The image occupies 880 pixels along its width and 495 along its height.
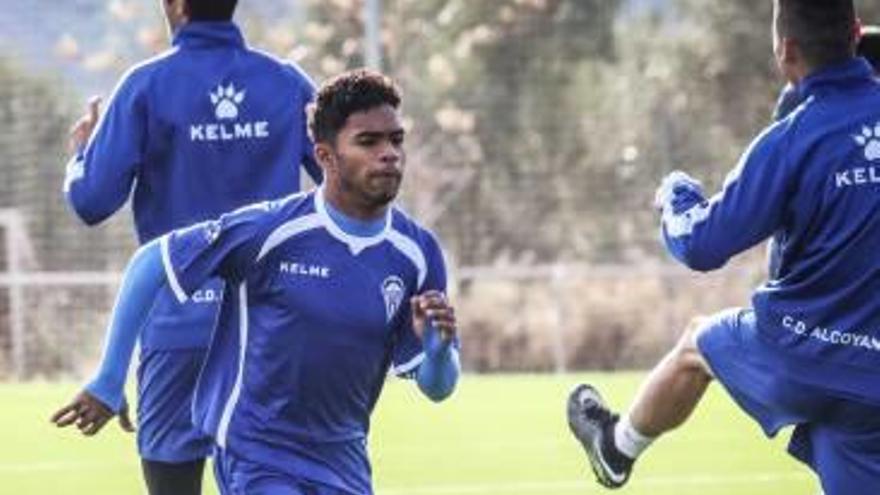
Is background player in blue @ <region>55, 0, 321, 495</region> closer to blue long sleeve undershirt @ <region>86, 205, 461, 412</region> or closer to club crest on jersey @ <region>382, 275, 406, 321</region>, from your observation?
blue long sleeve undershirt @ <region>86, 205, 461, 412</region>

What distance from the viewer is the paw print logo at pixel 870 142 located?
21.4 ft

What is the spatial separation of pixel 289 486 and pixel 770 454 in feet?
20.3

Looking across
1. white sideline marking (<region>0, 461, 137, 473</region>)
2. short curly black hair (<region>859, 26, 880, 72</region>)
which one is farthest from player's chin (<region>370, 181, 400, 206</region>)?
white sideline marking (<region>0, 461, 137, 473</region>)

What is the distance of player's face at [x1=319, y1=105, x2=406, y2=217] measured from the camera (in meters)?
6.29

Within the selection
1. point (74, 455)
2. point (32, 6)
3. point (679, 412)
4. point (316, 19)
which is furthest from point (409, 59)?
point (679, 412)

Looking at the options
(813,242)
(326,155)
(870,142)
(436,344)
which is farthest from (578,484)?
(436,344)

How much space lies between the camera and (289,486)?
6.26 m

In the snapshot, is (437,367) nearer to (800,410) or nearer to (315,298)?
(315,298)

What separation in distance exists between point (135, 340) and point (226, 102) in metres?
1.16

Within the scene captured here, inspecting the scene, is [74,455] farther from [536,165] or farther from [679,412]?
[536,165]

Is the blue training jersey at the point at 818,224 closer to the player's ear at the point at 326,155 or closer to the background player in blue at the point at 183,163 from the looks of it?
the player's ear at the point at 326,155

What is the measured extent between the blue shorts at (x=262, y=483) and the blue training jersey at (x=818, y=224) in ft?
3.90

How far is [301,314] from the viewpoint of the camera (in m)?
6.38

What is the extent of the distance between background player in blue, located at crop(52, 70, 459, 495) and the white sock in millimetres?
1471
